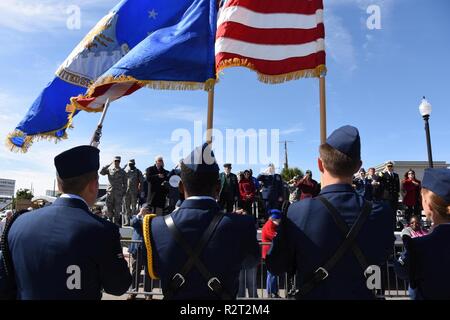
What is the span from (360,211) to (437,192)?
69 centimetres

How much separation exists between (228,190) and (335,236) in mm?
9058

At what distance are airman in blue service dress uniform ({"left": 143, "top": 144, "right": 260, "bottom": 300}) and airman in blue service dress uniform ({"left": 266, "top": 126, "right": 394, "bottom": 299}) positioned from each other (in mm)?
236

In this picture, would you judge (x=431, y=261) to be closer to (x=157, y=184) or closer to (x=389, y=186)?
(x=157, y=184)

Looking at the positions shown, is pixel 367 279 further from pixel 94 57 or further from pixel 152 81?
pixel 94 57

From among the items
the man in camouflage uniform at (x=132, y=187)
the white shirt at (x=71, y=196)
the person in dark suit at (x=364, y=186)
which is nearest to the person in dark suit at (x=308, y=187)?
the person in dark suit at (x=364, y=186)

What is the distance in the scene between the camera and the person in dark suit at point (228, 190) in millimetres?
Answer: 11363

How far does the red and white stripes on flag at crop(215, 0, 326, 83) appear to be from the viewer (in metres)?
7.22

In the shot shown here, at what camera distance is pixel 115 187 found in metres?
11.5

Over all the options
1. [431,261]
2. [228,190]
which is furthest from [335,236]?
[228,190]

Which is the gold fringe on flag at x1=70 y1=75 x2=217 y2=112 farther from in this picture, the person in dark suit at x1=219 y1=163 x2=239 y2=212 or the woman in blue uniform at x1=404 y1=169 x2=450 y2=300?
the woman in blue uniform at x1=404 y1=169 x2=450 y2=300

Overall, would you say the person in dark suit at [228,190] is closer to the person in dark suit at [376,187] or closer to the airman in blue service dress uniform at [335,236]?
the person in dark suit at [376,187]

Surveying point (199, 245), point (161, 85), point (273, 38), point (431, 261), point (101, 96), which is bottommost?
point (431, 261)

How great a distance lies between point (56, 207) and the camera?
257 centimetres
